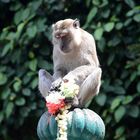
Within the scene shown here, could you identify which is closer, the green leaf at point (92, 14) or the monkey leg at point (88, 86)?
the monkey leg at point (88, 86)

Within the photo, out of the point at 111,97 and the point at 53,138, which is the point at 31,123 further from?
the point at 53,138

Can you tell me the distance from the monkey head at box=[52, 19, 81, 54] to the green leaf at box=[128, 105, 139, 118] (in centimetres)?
246

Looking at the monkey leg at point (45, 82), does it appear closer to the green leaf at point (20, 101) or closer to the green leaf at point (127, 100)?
the green leaf at point (127, 100)

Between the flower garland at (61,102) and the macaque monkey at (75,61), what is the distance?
60 cm

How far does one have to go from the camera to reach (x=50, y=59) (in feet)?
36.7

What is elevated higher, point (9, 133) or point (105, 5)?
point (105, 5)

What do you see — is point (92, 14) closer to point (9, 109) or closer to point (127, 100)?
point (127, 100)

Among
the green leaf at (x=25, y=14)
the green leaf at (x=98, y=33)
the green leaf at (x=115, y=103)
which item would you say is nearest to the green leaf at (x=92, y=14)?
the green leaf at (x=98, y=33)

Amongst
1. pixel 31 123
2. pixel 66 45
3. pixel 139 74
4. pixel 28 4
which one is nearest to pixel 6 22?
pixel 28 4

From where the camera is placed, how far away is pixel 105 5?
1078 centimetres

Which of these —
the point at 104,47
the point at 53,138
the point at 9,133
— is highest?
the point at 53,138

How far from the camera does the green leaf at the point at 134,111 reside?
10484 millimetres

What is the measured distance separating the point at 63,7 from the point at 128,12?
1.09 metres

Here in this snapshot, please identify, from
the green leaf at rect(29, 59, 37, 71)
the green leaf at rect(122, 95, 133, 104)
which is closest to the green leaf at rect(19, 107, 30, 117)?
the green leaf at rect(29, 59, 37, 71)
